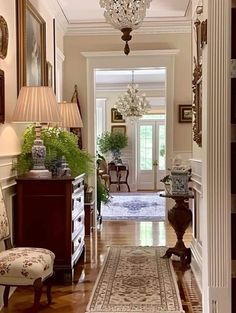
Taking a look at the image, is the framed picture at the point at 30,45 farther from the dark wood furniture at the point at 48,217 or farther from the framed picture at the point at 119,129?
the framed picture at the point at 119,129

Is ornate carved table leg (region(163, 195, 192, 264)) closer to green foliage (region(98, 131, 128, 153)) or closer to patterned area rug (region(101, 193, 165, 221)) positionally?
patterned area rug (region(101, 193, 165, 221))

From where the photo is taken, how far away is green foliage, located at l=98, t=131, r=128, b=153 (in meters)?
12.9

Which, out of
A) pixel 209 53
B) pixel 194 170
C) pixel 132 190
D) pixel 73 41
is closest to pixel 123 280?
pixel 194 170

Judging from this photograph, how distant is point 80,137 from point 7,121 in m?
3.28

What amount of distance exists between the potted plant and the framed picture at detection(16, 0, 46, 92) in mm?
7622

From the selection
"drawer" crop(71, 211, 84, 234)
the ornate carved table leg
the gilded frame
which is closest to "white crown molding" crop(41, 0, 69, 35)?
the gilded frame

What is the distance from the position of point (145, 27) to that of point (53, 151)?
3390 millimetres

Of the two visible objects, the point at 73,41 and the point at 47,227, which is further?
the point at 73,41

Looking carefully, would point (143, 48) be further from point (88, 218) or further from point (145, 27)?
point (88, 218)

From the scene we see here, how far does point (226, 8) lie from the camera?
241 centimetres

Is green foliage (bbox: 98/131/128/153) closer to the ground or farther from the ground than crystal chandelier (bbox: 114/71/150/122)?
closer to the ground

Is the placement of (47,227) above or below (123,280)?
above

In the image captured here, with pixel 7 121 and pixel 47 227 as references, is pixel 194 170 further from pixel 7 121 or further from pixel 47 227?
pixel 7 121

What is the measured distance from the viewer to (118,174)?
13195 millimetres
